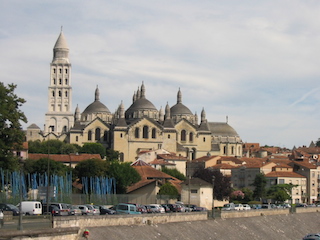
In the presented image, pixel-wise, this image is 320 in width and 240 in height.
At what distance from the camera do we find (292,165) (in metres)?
Answer: 103

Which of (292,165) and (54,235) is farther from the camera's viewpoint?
(292,165)

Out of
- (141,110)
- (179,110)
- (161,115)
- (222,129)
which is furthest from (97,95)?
(222,129)

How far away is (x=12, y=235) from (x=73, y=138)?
109 meters

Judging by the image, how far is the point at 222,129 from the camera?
158 m

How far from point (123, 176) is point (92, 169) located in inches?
161

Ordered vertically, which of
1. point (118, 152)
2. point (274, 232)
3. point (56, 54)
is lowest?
point (274, 232)

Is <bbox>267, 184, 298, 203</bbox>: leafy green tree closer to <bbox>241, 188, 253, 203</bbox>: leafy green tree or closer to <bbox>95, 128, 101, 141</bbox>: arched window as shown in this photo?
<bbox>241, 188, 253, 203</bbox>: leafy green tree

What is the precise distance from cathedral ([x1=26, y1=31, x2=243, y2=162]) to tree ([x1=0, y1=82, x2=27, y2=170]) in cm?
7997

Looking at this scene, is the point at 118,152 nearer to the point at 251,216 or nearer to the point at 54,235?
the point at 251,216

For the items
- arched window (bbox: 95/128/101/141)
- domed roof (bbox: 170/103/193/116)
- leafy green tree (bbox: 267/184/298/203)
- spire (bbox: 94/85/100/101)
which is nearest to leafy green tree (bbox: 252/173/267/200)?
leafy green tree (bbox: 267/184/298/203)

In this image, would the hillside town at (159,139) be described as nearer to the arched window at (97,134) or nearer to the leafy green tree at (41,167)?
the arched window at (97,134)

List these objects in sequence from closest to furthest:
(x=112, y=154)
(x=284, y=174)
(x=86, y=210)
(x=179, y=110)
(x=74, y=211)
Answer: (x=74, y=211) < (x=86, y=210) < (x=284, y=174) < (x=112, y=154) < (x=179, y=110)

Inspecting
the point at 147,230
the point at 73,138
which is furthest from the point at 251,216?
the point at 73,138

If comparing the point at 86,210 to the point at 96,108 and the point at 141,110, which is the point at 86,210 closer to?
the point at 141,110
